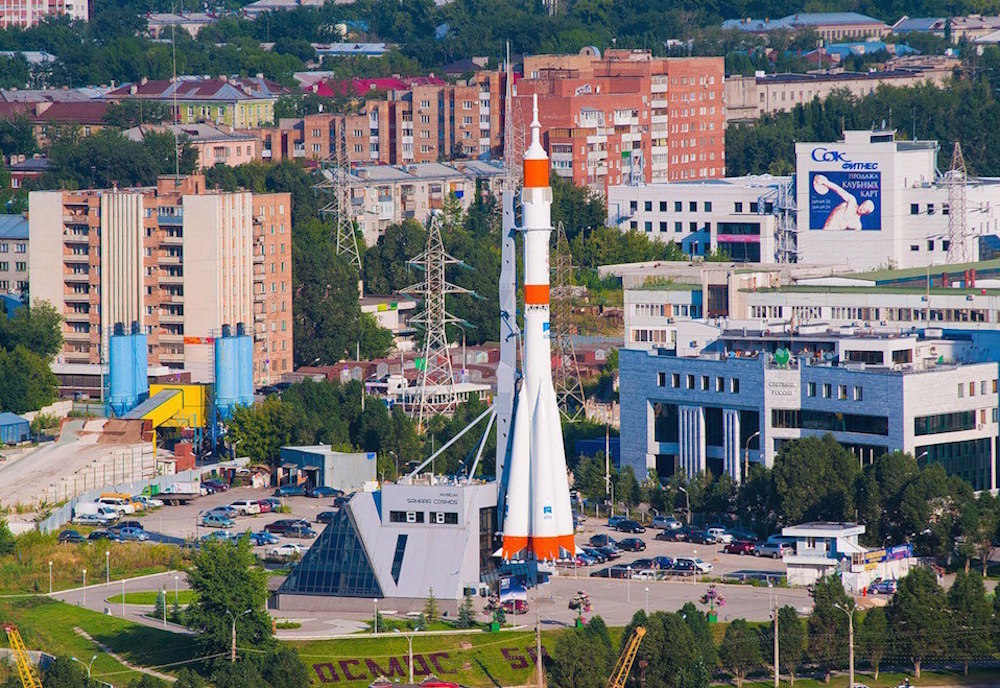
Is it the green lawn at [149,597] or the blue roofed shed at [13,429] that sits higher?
the blue roofed shed at [13,429]

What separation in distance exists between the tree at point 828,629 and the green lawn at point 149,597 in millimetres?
13656

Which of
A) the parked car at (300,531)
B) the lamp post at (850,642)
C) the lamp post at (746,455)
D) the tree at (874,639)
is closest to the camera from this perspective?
the lamp post at (850,642)

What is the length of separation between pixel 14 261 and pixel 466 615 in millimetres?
49054

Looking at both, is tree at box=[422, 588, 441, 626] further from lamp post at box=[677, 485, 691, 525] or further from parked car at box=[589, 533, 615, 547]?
lamp post at box=[677, 485, 691, 525]

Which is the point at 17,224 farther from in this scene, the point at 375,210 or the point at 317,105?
the point at 317,105

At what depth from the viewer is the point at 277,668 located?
5081 centimetres

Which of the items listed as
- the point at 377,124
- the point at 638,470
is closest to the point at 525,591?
the point at 638,470

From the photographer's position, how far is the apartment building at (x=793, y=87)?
153 metres

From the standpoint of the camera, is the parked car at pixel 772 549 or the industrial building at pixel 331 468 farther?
the industrial building at pixel 331 468

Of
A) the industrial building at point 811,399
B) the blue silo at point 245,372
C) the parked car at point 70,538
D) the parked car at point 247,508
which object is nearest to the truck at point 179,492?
the parked car at point 247,508

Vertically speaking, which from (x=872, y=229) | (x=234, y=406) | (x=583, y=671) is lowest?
(x=583, y=671)

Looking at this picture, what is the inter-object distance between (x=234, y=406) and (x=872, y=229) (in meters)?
30.2

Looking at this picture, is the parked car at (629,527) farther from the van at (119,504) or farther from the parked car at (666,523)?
the van at (119,504)

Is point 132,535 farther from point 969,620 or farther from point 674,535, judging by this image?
point 969,620
